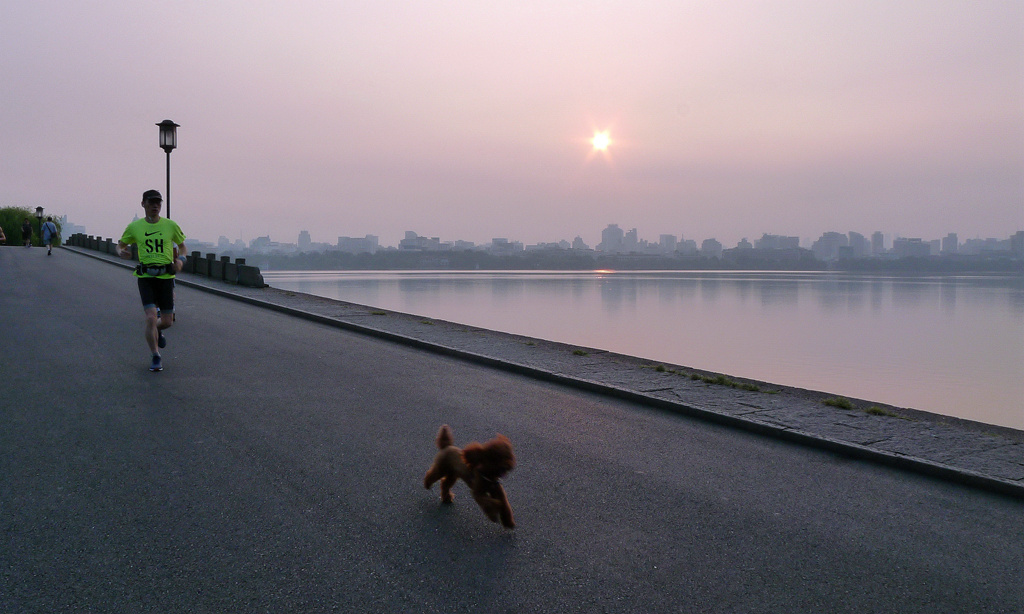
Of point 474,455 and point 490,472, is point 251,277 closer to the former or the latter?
point 474,455

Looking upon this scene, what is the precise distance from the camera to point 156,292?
9.36 metres

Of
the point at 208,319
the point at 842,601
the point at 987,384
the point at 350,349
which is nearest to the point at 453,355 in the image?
the point at 350,349

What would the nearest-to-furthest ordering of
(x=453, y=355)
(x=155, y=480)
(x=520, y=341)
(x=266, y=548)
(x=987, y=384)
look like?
(x=266, y=548) → (x=155, y=480) → (x=453, y=355) → (x=520, y=341) → (x=987, y=384)

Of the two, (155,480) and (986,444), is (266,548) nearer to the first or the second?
(155,480)

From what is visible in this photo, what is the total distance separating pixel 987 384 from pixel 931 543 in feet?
71.0

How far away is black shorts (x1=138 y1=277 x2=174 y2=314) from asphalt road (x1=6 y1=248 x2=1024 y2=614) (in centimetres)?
138

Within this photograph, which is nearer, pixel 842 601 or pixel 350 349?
pixel 842 601

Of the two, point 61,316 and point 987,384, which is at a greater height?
point 61,316

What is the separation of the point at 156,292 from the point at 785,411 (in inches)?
302

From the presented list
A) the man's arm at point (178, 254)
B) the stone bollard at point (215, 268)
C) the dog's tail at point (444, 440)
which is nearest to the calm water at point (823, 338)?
the stone bollard at point (215, 268)

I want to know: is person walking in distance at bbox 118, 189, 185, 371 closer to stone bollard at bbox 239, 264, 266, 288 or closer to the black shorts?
the black shorts

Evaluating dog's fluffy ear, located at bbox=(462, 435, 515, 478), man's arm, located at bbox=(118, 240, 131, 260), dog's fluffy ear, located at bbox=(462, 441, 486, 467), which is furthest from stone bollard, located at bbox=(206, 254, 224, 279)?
dog's fluffy ear, located at bbox=(462, 435, 515, 478)

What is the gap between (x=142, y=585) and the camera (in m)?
3.52

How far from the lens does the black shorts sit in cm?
919
